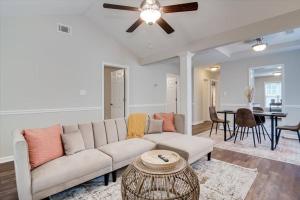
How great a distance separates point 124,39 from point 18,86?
9.18 feet

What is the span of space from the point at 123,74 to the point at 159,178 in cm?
405

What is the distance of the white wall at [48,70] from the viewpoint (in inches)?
123

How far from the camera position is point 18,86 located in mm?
3225

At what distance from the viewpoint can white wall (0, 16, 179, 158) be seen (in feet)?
10.3

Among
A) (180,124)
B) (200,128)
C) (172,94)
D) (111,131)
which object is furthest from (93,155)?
(172,94)

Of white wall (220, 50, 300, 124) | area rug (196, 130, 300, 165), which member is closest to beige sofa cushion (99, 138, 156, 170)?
area rug (196, 130, 300, 165)

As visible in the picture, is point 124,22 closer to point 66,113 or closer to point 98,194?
point 66,113

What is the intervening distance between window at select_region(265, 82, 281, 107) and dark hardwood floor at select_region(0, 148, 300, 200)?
909cm

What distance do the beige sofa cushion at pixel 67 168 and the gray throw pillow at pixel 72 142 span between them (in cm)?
8

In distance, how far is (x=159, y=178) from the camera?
1.55 metres

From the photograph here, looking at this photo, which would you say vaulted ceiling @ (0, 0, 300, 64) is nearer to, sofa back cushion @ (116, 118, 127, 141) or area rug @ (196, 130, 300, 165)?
sofa back cushion @ (116, 118, 127, 141)

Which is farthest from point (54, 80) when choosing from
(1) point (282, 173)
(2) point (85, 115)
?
(1) point (282, 173)

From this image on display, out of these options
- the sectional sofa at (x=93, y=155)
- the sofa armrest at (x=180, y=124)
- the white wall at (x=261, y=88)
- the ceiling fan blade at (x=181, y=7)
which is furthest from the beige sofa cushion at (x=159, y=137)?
the white wall at (x=261, y=88)

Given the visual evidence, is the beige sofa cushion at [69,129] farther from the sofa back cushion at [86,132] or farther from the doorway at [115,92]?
the doorway at [115,92]
